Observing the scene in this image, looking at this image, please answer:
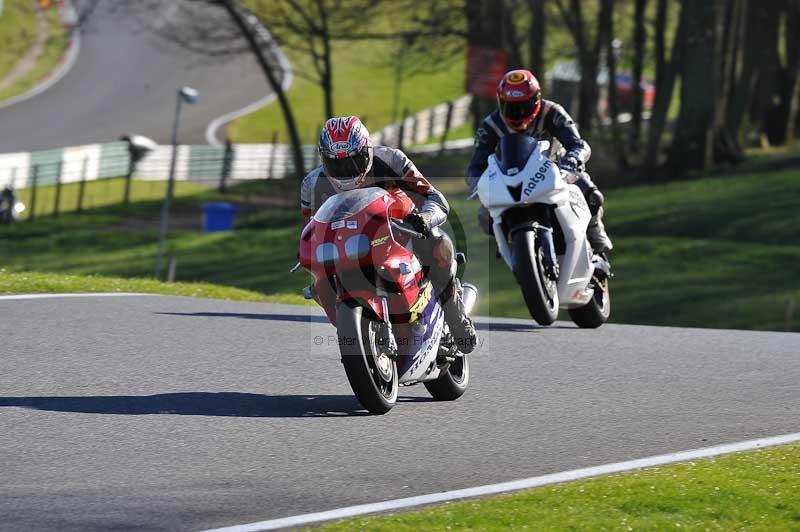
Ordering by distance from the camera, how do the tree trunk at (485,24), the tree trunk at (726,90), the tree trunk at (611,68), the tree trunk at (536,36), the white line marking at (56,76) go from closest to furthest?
the tree trunk at (726,90) → the tree trunk at (536,36) → the tree trunk at (485,24) → the tree trunk at (611,68) → the white line marking at (56,76)

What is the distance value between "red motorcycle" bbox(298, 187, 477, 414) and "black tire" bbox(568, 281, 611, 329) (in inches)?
168

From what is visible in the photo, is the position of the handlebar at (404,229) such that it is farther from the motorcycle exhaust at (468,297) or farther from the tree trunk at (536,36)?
the tree trunk at (536,36)

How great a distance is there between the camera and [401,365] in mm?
7965

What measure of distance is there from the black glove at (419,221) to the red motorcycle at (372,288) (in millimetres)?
35

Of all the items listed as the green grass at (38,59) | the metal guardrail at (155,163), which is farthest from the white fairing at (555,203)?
the green grass at (38,59)

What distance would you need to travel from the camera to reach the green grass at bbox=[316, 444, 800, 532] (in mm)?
5594

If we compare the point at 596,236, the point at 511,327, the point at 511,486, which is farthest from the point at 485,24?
the point at 511,486

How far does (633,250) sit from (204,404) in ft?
54.1

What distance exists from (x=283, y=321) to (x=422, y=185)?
3809mm

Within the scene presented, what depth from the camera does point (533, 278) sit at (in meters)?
11.0

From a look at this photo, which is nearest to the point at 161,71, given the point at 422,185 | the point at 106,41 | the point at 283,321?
the point at 106,41

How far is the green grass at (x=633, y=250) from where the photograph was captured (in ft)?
64.3

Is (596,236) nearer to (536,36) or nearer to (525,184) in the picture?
(525,184)

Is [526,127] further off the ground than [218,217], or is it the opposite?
[526,127]
